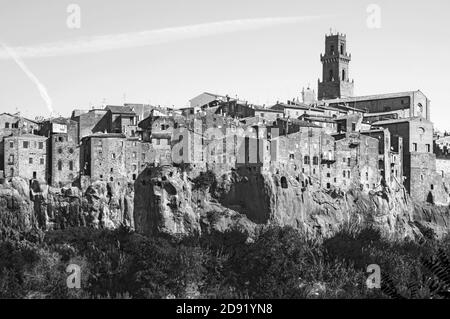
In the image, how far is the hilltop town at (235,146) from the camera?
64.7 meters

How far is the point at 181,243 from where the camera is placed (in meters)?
58.9

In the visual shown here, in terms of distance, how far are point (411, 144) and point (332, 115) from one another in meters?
8.00

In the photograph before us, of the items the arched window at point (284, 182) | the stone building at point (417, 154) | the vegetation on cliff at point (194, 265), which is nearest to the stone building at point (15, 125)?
the vegetation on cliff at point (194, 265)

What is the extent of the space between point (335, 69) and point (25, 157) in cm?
4789

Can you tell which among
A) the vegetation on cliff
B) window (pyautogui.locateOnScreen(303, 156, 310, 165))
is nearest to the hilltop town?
window (pyautogui.locateOnScreen(303, 156, 310, 165))

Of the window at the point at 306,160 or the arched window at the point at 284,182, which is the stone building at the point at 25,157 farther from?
the window at the point at 306,160

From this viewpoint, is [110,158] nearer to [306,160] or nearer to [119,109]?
[119,109]

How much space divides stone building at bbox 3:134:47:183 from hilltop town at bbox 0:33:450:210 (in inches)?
2.6

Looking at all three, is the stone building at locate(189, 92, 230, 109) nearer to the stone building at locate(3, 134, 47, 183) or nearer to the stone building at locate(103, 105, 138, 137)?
the stone building at locate(103, 105, 138, 137)

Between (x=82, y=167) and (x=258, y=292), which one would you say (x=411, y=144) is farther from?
(x=258, y=292)

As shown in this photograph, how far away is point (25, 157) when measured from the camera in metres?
63.3

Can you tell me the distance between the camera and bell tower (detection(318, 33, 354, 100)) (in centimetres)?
10306

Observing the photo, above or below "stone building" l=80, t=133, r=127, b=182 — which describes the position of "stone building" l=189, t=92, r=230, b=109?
above
